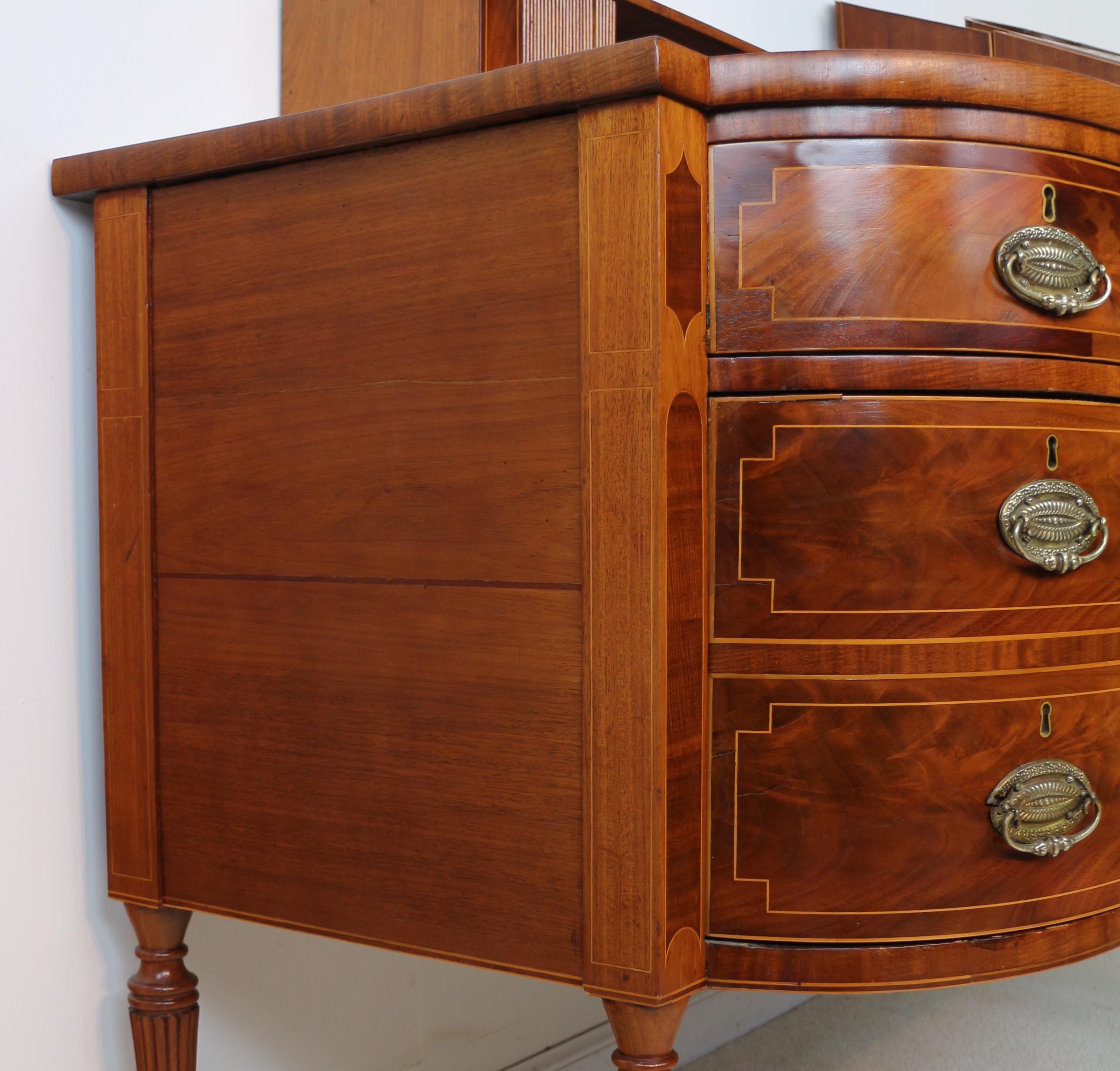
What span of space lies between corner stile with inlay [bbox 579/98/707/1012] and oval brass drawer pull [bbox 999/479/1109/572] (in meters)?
0.22

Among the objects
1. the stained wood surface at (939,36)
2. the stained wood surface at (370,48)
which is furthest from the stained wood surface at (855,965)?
the stained wood surface at (939,36)

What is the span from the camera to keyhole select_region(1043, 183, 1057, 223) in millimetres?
855

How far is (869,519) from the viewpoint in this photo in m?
0.82

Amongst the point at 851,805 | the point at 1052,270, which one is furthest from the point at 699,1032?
the point at 1052,270

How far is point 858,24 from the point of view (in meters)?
1.74

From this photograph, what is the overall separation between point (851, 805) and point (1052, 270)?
41 centimetres

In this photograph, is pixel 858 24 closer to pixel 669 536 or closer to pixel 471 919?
pixel 669 536

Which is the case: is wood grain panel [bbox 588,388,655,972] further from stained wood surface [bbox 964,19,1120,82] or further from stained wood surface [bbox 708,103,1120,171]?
stained wood surface [bbox 964,19,1120,82]

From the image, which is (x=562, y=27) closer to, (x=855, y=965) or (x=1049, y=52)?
(x=855, y=965)

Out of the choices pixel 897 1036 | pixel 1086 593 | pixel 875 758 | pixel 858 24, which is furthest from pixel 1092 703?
pixel 858 24

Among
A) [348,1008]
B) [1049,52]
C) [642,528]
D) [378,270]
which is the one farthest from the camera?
[1049,52]

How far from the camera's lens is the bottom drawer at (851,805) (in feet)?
2.72

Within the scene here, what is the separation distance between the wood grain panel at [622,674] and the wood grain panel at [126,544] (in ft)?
1.41

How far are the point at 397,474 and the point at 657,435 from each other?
8.5 inches
